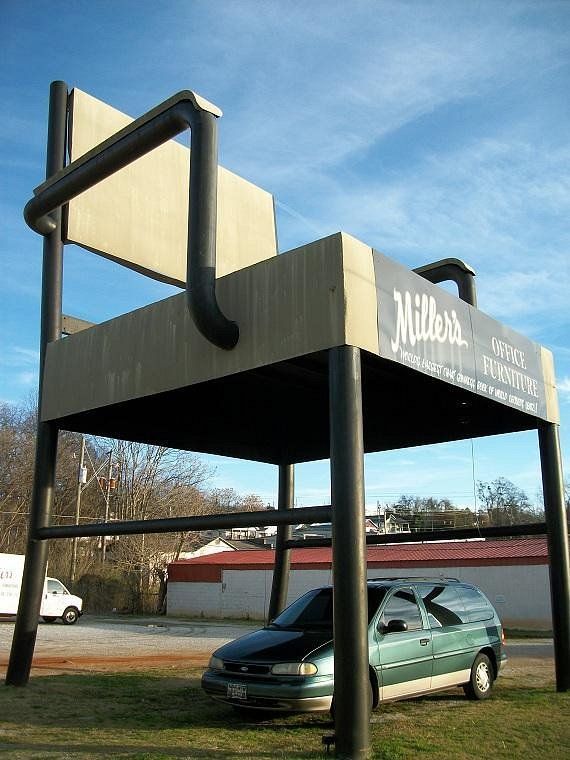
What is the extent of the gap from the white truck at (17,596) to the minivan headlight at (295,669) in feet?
86.1

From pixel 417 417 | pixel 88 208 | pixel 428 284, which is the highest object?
pixel 88 208

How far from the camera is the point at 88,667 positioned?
14.8 meters

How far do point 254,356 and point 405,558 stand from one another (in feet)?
86.3

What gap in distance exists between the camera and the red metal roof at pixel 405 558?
30750 mm

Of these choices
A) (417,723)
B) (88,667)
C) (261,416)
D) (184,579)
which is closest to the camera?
(417,723)

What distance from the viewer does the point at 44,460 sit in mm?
11008

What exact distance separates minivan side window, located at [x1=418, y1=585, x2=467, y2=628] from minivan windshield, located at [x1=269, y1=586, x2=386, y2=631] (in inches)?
32.3

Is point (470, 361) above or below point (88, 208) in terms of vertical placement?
below

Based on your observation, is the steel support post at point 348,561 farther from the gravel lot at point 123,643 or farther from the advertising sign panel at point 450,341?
the gravel lot at point 123,643

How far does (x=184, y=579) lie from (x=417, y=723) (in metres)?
33.8

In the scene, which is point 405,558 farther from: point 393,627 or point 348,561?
point 348,561

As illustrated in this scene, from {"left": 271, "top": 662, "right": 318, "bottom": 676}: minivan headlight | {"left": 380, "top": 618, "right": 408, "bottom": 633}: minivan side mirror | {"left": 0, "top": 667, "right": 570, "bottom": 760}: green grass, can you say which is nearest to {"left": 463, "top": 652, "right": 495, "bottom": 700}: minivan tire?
{"left": 0, "top": 667, "right": 570, "bottom": 760}: green grass

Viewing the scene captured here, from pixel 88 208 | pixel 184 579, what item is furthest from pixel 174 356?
pixel 184 579

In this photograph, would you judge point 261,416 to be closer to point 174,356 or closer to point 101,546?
point 174,356
